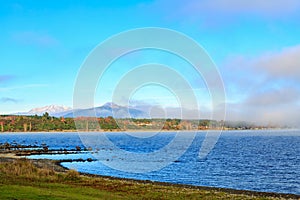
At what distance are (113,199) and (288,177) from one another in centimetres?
3748

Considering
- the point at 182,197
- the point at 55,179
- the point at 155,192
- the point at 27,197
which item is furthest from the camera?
the point at 55,179

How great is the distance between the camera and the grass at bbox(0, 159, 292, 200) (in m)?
23.9

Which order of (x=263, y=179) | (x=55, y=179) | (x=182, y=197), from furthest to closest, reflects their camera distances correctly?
(x=263, y=179) < (x=55, y=179) < (x=182, y=197)

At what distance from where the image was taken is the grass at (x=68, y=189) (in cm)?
2388

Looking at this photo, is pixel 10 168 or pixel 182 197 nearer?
pixel 182 197

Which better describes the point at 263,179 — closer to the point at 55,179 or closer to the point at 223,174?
the point at 223,174

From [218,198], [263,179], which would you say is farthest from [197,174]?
[218,198]

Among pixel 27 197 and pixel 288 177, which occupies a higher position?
pixel 27 197

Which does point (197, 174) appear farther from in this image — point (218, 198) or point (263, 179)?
point (218, 198)

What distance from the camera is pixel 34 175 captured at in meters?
37.4

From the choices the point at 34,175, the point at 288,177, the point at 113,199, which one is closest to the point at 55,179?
the point at 34,175

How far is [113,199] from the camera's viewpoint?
995 inches

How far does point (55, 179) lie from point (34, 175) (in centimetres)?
235

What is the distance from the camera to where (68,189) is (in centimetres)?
2897
